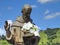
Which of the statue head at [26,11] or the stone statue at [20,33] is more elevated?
the statue head at [26,11]

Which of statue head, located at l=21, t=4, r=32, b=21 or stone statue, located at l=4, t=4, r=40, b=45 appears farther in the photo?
statue head, located at l=21, t=4, r=32, b=21

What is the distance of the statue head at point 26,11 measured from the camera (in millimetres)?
9945

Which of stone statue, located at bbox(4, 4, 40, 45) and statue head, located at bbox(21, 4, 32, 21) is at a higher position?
statue head, located at bbox(21, 4, 32, 21)

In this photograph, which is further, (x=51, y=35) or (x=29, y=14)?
(x=51, y=35)

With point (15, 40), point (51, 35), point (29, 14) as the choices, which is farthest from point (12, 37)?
point (51, 35)

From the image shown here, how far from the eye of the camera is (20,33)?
995 centimetres

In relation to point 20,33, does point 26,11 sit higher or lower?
higher

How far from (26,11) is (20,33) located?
2.12 ft

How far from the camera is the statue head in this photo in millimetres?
9945

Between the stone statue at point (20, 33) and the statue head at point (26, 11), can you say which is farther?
the statue head at point (26, 11)

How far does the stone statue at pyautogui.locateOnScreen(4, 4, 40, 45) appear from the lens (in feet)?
32.3

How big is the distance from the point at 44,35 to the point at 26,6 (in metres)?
55.0

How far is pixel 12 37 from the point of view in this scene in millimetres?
9867

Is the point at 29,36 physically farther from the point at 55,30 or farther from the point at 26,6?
the point at 55,30
